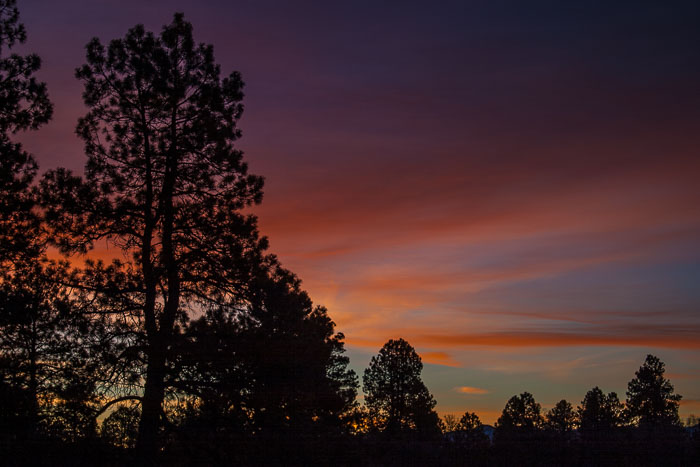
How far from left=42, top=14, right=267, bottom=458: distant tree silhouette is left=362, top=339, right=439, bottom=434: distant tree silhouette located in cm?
3218

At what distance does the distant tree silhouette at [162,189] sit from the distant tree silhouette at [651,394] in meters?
51.7

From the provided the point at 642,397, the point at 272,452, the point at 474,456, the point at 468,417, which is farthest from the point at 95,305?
the point at 468,417

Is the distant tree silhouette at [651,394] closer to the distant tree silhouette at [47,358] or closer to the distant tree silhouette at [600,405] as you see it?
the distant tree silhouette at [600,405]

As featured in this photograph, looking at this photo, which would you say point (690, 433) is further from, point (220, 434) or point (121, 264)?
point (121, 264)

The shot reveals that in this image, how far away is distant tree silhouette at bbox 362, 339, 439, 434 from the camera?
152ft

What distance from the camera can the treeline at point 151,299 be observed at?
14875 millimetres

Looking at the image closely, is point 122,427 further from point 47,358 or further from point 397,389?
point 397,389

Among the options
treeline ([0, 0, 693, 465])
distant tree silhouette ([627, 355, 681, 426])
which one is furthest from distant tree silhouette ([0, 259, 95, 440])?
distant tree silhouette ([627, 355, 681, 426])

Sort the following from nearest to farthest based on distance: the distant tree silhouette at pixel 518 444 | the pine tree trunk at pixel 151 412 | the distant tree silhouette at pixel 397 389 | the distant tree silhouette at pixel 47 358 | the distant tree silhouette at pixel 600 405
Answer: the distant tree silhouette at pixel 47 358
the pine tree trunk at pixel 151 412
the distant tree silhouette at pixel 518 444
the distant tree silhouette at pixel 397 389
the distant tree silhouette at pixel 600 405

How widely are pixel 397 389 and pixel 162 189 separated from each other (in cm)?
3454

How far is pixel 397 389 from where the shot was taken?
47.0m

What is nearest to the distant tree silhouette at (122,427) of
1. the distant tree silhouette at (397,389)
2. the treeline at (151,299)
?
the treeline at (151,299)

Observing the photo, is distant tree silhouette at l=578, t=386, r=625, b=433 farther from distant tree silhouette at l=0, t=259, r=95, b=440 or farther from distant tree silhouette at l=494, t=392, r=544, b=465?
distant tree silhouette at l=0, t=259, r=95, b=440

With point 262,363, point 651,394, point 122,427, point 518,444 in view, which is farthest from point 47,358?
point 651,394
